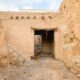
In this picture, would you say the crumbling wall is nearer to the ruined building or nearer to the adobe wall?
the ruined building

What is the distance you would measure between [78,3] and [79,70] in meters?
3.22

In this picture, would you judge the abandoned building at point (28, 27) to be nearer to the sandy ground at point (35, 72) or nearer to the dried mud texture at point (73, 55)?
the sandy ground at point (35, 72)

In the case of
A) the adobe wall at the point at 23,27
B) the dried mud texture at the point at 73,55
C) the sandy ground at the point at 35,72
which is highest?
the adobe wall at the point at 23,27

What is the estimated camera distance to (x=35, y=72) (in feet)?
44.7

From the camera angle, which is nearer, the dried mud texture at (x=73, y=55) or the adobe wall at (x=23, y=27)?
the dried mud texture at (x=73, y=55)

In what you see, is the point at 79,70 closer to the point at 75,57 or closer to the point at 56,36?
the point at 75,57

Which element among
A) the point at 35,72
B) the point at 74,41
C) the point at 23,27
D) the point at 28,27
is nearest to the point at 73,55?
the point at 74,41

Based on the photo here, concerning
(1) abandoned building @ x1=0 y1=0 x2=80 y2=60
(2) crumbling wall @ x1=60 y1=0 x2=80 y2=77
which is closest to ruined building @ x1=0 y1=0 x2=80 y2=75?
(1) abandoned building @ x1=0 y1=0 x2=80 y2=60

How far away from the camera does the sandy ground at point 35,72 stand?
12.5 m

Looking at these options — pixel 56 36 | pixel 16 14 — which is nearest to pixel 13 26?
pixel 16 14

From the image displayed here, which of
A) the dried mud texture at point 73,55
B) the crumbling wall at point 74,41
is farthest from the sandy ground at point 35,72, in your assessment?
the crumbling wall at point 74,41

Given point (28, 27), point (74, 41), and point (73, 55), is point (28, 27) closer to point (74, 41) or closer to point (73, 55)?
point (74, 41)

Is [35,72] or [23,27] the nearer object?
[35,72]

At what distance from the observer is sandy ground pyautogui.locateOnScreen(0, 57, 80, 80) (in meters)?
12.5
